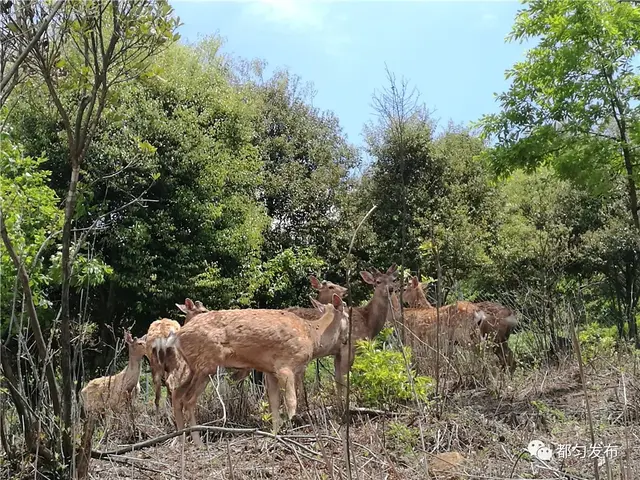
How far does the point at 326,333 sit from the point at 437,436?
2.48 m

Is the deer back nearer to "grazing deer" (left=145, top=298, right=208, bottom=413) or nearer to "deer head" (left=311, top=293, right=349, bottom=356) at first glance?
"deer head" (left=311, top=293, right=349, bottom=356)

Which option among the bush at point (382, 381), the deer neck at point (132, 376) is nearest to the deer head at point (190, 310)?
the deer neck at point (132, 376)

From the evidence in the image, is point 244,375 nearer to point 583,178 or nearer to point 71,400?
point 71,400

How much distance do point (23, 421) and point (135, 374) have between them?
193 inches

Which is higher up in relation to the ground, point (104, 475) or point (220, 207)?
point (220, 207)

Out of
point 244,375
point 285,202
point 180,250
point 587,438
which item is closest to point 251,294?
point 180,250

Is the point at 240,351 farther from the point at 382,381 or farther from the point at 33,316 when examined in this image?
the point at 33,316

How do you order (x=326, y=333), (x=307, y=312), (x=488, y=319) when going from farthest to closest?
(x=488, y=319), (x=307, y=312), (x=326, y=333)

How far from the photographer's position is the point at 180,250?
16.8 metres

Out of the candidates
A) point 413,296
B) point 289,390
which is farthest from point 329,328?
point 413,296

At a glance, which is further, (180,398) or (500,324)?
(500,324)

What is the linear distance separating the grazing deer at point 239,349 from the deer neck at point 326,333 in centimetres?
38

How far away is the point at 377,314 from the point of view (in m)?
9.66

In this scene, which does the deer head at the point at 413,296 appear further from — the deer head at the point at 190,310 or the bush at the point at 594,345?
the deer head at the point at 190,310
